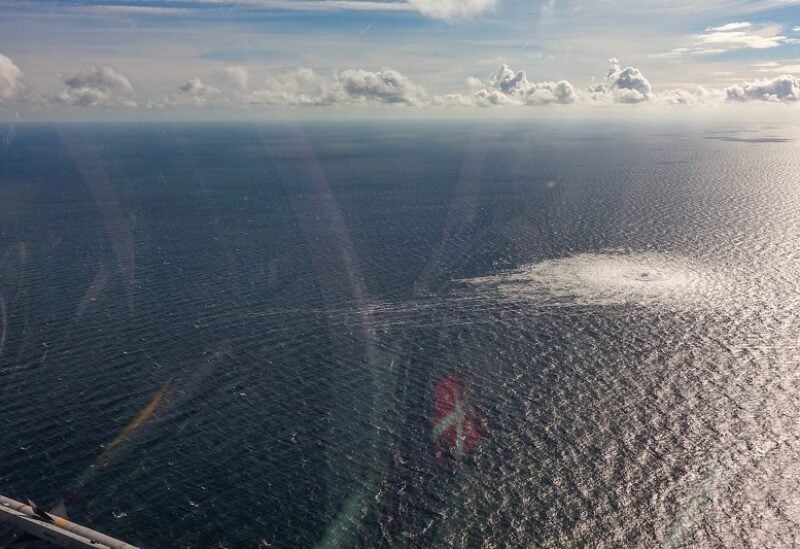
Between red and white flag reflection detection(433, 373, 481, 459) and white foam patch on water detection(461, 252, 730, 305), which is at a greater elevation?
white foam patch on water detection(461, 252, 730, 305)

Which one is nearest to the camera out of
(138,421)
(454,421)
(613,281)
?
(454,421)

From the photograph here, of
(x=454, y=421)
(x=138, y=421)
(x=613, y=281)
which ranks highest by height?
(x=138, y=421)

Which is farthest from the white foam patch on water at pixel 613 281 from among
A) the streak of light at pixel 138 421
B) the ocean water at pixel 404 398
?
the streak of light at pixel 138 421

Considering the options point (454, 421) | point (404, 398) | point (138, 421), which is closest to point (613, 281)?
point (404, 398)

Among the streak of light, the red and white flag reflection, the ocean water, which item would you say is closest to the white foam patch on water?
the ocean water

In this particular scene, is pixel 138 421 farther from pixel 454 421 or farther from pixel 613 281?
pixel 613 281

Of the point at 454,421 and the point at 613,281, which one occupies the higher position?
the point at 613,281

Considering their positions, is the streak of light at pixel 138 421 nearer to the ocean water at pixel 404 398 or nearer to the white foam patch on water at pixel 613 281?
the ocean water at pixel 404 398

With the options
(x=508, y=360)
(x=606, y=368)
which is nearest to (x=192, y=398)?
(x=508, y=360)

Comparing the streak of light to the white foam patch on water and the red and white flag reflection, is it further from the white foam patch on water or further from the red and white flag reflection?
the white foam patch on water
